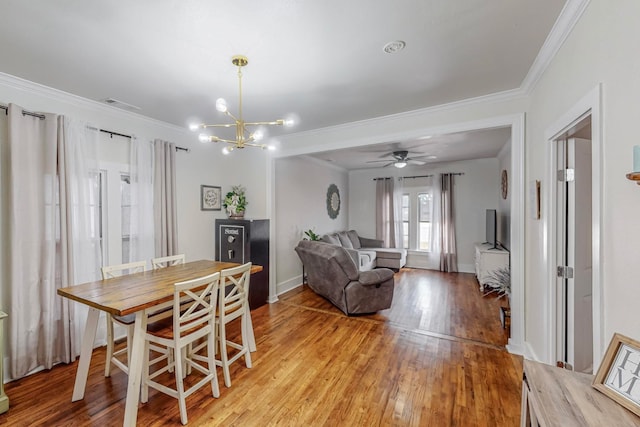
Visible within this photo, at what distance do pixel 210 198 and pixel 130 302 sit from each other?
8.65 ft

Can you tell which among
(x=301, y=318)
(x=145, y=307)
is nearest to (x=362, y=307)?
(x=301, y=318)

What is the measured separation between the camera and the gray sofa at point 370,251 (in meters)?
5.78

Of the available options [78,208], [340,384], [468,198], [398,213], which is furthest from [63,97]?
[468,198]

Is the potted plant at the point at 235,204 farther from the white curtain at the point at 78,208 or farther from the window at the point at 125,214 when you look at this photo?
the white curtain at the point at 78,208

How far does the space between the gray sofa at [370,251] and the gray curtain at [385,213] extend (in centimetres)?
25

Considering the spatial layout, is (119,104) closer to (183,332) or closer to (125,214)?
(125,214)

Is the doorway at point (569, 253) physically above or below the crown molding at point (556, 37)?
below

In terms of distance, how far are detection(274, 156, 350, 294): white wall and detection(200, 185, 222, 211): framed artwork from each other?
930mm

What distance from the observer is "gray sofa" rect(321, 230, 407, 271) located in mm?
5777

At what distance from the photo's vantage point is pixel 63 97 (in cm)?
270

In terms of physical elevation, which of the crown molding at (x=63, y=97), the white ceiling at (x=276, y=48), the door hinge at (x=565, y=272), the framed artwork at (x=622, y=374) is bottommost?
the framed artwork at (x=622, y=374)

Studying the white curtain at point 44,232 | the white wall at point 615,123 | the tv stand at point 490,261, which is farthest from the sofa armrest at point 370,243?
the white curtain at point 44,232

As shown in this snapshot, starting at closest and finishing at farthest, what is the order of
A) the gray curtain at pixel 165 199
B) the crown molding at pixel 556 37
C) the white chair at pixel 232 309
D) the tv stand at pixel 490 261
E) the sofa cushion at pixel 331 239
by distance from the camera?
the crown molding at pixel 556 37
the white chair at pixel 232 309
the gray curtain at pixel 165 199
the tv stand at pixel 490 261
the sofa cushion at pixel 331 239

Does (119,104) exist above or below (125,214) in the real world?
above
